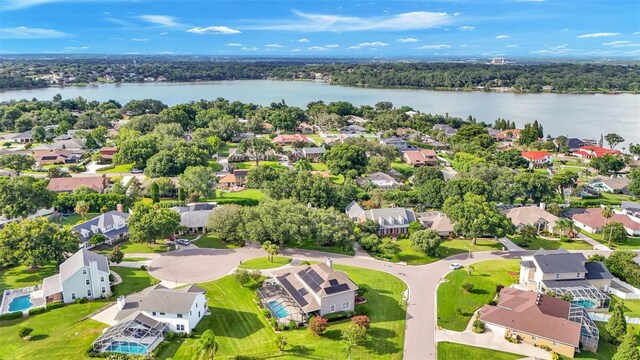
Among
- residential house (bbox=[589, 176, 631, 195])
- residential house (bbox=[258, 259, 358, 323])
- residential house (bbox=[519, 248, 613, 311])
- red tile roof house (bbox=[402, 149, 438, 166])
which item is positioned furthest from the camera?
red tile roof house (bbox=[402, 149, 438, 166])

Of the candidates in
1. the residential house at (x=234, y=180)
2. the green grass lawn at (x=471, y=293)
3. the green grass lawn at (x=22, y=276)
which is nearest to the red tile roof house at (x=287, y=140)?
the residential house at (x=234, y=180)

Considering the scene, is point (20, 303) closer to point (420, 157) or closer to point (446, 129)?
point (420, 157)

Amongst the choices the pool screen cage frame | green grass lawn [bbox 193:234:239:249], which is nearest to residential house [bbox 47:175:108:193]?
green grass lawn [bbox 193:234:239:249]

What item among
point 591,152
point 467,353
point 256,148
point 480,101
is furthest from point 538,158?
point 480,101

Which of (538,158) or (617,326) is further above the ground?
(538,158)

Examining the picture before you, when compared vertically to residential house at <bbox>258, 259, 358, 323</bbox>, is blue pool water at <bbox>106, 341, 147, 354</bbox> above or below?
below

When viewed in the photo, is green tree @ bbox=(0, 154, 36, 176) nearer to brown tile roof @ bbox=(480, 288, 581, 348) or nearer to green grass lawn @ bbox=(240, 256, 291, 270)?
green grass lawn @ bbox=(240, 256, 291, 270)

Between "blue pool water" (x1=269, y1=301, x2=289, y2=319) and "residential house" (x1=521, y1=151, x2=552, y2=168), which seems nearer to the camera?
"blue pool water" (x1=269, y1=301, x2=289, y2=319)

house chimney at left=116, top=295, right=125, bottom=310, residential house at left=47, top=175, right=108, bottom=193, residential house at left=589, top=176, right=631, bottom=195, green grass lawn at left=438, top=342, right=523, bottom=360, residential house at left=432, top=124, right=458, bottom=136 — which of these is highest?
residential house at left=432, top=124, right=458, bottom=136
